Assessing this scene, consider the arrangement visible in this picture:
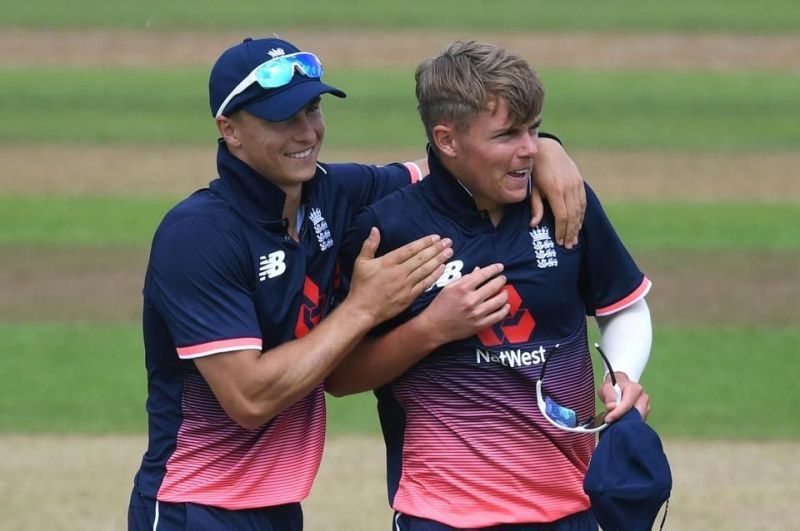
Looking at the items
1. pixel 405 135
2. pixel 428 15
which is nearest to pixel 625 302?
pixel 405 135

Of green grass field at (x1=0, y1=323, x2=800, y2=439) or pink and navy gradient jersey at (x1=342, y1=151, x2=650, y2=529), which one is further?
green grass field at (x1=0, y1=323, x2=800, y2=439)

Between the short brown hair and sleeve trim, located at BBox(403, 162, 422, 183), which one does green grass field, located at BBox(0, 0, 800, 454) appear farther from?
the short brown hair

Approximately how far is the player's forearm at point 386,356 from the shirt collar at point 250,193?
0.44 meters

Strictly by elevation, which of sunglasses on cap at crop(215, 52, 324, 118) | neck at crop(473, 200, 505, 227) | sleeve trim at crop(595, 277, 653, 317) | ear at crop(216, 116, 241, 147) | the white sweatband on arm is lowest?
the white sweatband on arm

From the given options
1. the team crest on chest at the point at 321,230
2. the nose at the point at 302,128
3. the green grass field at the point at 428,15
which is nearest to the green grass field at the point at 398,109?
the green grass field at the point at 428,15

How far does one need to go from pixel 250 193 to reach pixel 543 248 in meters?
0.85

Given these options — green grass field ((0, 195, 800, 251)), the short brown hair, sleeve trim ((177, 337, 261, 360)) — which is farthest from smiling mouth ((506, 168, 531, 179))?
green grass field ((0, 195, 800, 251))

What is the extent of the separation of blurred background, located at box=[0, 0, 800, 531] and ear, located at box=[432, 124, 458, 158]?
341cm

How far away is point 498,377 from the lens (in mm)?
4168

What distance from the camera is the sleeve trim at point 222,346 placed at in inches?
157

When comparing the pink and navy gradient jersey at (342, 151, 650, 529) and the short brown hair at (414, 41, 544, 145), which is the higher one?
the short brown hair at (414, 41, 544, 145)

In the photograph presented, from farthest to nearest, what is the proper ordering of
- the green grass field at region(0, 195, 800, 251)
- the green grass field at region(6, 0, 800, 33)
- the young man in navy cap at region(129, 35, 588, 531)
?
the green grass field at region(6, 0, 800, 33)
the green grass field at region(0, 195, 800, 251)
the young man in navy cap at region(129, 35, 588, 531)

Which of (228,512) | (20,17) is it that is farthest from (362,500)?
(20,17)

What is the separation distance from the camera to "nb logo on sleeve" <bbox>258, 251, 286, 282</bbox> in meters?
4.16
